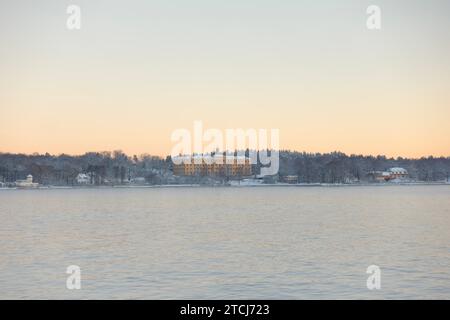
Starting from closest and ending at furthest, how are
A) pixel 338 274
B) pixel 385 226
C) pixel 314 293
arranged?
pixel 314 293 < pixel 338 274 < pixel 385 226

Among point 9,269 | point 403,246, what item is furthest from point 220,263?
point 403,246

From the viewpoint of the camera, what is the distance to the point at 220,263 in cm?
2873

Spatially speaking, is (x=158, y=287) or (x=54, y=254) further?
(x=54, y=254)

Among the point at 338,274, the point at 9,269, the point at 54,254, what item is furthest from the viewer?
the point at 54,254

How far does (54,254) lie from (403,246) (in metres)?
20.5

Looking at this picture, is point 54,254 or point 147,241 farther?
point 147,241

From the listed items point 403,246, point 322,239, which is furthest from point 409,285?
point 322,239
